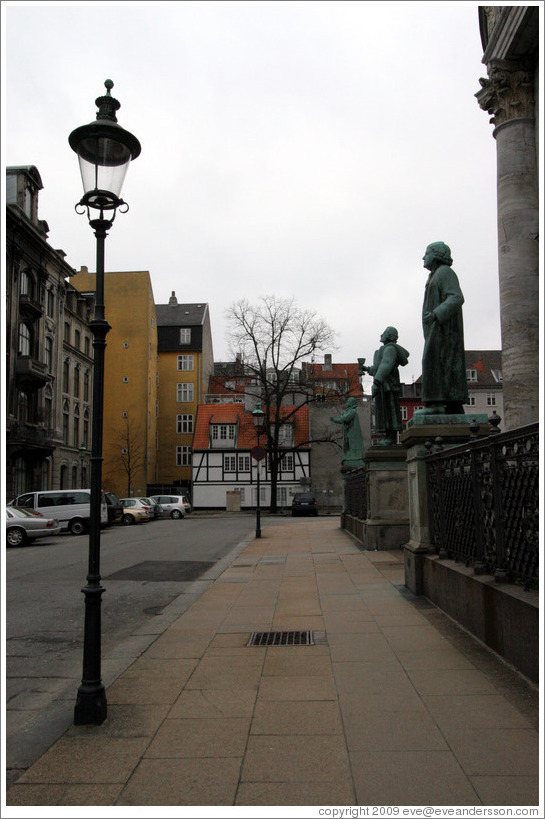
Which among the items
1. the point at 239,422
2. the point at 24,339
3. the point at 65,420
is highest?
the point at 24,339

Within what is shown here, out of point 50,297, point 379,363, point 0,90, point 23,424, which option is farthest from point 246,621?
point 50,297

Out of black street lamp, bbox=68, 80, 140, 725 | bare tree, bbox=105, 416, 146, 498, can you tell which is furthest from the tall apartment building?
black street lamp, bbox=68, 80, 140, 725

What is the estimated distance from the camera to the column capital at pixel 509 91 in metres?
12.7

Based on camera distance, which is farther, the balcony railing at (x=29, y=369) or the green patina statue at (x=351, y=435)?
the balcony railing at (x=29, y=369)

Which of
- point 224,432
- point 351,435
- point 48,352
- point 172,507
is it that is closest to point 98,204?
point 351,435

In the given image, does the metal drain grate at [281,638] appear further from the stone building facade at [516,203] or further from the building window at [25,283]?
the building window at [25,283]

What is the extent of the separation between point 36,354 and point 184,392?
2623 cm

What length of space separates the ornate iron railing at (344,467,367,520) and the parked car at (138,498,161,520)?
716 inches

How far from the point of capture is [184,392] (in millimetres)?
67625

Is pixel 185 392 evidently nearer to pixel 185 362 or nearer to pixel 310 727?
pixel 185 362

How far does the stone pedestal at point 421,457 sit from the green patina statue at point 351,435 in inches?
523

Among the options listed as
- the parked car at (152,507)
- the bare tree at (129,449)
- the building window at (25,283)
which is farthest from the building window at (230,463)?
the building window at (25,283)

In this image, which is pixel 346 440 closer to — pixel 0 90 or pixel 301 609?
pixel 301 609

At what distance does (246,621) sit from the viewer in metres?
7.71
